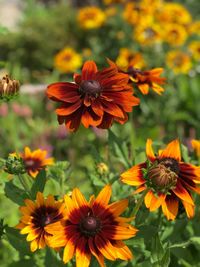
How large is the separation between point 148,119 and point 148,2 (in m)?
1.03

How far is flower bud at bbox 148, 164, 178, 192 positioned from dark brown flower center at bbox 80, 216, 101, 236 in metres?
0.16

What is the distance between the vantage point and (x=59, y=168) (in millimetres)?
1406

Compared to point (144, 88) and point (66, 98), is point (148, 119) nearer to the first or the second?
point (144, 88)

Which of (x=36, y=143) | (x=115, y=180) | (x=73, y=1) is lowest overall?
(x=115, y=180)

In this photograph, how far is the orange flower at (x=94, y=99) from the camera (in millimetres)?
1153

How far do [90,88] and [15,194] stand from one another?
0.36 m

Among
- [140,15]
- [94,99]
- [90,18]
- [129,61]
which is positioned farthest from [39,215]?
[90,18]

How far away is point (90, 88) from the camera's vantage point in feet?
3.97

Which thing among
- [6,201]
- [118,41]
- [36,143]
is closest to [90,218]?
[6,201]

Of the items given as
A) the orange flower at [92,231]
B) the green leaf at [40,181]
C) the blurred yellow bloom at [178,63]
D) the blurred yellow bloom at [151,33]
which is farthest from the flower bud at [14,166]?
the blurred yellow bloom at [151,33]

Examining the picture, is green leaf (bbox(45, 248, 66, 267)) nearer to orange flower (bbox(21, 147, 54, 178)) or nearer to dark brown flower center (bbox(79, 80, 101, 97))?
orange flower (bbox(21, 147, 54, 178))

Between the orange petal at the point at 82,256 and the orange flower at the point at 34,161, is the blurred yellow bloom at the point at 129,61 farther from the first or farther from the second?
the orange petal at the point at 82,256

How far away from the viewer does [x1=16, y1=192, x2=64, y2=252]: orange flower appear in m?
1.18

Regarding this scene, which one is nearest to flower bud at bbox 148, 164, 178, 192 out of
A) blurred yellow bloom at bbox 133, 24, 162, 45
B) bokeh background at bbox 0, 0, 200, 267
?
bokeh background at bbox 0, 0, 200, 267
